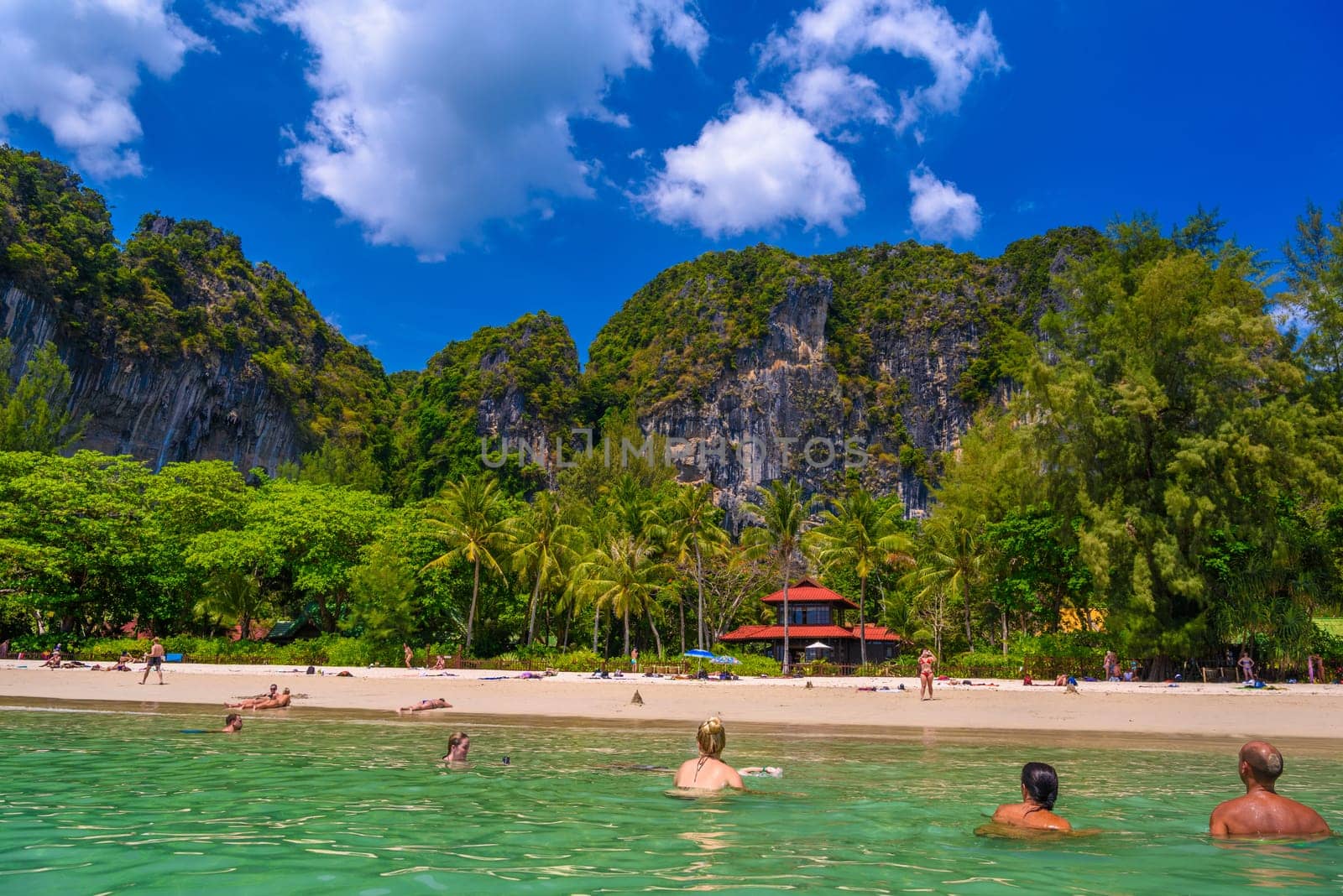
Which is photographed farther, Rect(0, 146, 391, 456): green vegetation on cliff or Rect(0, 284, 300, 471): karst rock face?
Rect(0, 146, 391, 456): green vegetation on cliff

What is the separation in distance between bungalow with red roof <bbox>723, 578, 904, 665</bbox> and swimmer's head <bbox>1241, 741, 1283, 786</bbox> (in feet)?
150

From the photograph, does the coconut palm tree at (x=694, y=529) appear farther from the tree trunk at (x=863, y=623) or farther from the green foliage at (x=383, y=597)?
the green foliage at (x=383, y=597)

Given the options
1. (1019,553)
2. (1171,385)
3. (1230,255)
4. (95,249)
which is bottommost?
(1019,553)

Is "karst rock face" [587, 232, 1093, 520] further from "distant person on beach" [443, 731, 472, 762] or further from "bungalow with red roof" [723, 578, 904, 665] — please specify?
"distant person on beach" [443, 731, 472, 762]

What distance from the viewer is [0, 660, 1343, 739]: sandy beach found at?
21.0 metres

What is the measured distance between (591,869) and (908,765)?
28.0ft

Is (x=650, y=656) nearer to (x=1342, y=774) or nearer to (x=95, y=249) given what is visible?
(x=1342, y=774)

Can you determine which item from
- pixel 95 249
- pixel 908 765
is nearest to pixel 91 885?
pixel 908 765

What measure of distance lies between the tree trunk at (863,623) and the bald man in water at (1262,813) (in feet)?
114

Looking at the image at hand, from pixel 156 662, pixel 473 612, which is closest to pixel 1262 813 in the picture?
pixel 156 662

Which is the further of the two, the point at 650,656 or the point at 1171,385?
the point at 650,656

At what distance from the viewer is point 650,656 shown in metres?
49.0

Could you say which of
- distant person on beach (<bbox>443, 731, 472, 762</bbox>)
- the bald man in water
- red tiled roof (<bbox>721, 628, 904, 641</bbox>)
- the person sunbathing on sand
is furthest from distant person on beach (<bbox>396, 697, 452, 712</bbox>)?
red tiled roof (<bbox>721, 628, 904, 641</bbox>)

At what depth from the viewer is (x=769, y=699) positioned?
26.9m
